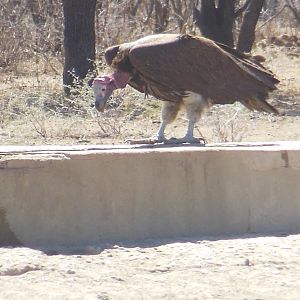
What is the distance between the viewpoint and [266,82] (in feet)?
22.4

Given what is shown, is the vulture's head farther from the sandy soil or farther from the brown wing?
the sandy soil

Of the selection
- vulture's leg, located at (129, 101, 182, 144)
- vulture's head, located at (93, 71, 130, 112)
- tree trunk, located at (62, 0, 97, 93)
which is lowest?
vulture's leg, located at (129, 101, 182, 144)

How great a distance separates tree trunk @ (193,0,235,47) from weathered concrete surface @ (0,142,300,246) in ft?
32.8

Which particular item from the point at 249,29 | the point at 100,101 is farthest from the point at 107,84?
the point at 249,29

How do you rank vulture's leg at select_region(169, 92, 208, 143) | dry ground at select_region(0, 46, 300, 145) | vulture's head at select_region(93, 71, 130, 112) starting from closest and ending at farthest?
vulture's head at select_region(93, 71, 130, 112) < vulture's leg at select_region(169, 92, 208, 143) < dry ground at select_region(0, 46, 300, 145)

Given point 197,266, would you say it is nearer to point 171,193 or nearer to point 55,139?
point 171,193

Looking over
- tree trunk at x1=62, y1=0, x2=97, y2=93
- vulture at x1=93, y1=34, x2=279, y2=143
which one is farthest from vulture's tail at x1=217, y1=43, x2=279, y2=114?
tree trunk at x1=62, y1=0, x2=97, y2=93

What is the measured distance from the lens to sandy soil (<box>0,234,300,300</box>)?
4.89m

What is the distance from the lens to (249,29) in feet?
53.2

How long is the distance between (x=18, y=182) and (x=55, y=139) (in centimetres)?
450

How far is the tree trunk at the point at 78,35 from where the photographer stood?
13.3m

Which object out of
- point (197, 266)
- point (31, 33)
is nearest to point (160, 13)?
point (31, 33)

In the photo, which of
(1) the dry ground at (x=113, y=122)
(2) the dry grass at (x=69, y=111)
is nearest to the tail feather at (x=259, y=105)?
(1) the dry ground at (x=113, y=122)

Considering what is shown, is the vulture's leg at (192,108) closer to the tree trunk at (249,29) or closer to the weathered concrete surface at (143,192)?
the weathered concrete surface at (143,192)
